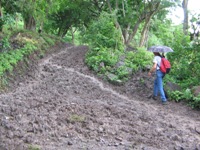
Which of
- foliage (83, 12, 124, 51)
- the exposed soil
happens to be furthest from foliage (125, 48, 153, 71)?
foliage (83, 12, 124, 51)

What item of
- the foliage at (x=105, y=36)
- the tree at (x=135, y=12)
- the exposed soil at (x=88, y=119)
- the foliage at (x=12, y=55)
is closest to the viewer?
the exposed soil at (x=88, y=119)

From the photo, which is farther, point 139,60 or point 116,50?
point 116,50

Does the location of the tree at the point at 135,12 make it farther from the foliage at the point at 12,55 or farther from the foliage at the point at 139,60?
the foliage at the point at 12,55

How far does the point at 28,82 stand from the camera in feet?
29.2

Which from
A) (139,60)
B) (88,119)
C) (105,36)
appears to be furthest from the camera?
(105,36)

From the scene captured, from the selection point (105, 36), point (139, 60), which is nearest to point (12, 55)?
point (139, 60)

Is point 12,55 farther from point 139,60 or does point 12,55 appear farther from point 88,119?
point 88,119

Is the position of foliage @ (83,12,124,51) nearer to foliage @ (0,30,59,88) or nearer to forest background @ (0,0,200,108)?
forest background @ (0,0,200,108)

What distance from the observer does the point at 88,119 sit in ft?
18.7

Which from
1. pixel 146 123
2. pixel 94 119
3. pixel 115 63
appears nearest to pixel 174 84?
pixel 115 63

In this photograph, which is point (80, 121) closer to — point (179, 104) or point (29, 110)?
point (29, 110)

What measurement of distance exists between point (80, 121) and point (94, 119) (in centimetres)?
34

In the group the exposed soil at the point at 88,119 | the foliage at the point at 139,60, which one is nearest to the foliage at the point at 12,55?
the exposed soil at the point at 88,119

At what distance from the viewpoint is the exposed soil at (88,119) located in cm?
458
